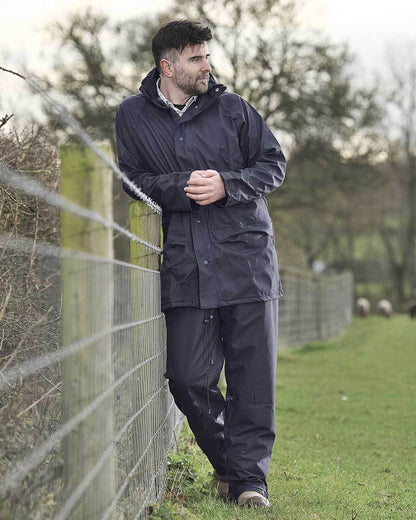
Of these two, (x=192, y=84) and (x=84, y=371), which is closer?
(x=84, y=371)

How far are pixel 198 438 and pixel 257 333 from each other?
1.94ft

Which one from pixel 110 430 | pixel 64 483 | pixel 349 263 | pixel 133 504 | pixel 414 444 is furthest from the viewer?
pixel 349 263

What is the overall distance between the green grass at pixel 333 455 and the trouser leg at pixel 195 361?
1.16 ft

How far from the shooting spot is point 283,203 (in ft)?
75.5

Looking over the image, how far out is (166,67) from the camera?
4672mm

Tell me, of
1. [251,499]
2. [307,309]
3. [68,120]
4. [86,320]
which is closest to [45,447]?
[86,320]

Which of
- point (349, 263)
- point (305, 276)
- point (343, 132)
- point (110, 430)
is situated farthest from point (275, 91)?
point (349, 263)

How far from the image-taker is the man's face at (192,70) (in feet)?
15.0

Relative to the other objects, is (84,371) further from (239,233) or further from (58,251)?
(239,233)

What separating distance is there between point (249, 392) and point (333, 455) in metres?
2.15

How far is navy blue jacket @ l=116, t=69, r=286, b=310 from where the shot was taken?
4410mm

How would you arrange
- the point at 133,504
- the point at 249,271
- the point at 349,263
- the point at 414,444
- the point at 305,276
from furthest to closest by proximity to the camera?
the point at 349,263, the point at 305,276, the point at 414,444, the point at 249,271, the point at 133,504

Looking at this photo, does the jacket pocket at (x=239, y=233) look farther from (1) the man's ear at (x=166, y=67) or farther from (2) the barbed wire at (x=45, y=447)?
(2) the barbed wire at (x=45, y=447)

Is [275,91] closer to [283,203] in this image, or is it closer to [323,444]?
[283,203]
